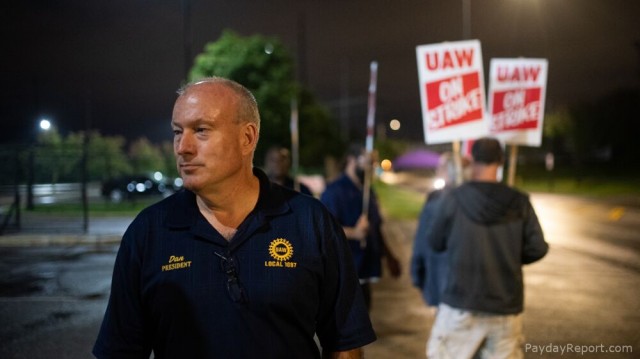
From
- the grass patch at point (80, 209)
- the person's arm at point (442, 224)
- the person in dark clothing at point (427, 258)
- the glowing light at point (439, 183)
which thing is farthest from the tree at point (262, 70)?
the person's arm at point (442, 224)

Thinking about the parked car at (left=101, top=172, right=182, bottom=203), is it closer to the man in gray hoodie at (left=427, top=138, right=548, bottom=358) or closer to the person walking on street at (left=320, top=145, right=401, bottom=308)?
the person walking on street at (left=320, top=145, right=401, bottom=308)

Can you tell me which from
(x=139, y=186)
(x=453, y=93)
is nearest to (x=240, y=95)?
(x=453, y=93)

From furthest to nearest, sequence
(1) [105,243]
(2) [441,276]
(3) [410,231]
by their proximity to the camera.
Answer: (3) [410,231], (1) [105,243], (2) [441,276]

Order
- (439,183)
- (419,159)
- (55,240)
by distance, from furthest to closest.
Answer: (419,159), (55,240), (439,183)

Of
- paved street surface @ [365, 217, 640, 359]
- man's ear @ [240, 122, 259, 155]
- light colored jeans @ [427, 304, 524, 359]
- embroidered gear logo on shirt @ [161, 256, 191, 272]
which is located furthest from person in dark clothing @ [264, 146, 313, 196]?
embroidered gear logo on shirt @ [161, 256, 191, 272]

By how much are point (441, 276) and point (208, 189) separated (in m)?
2.19

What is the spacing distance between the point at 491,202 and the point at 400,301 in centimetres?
515

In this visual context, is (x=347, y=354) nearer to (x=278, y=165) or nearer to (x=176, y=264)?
(x=176, y=264)

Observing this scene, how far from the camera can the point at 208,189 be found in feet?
7.14

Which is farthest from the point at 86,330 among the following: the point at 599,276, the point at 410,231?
the point at 410,231

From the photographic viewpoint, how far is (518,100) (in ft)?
20.6

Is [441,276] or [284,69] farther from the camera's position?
[284,69]

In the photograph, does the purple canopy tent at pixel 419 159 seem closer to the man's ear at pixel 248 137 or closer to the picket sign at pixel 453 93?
the picket sign at pixel 453 93

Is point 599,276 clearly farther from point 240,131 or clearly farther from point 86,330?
point 240,131
